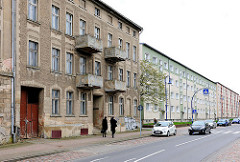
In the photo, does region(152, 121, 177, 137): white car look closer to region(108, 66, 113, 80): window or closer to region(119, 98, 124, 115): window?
region(119, 98, 124, 115): window

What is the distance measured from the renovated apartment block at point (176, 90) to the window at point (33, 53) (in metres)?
22.8

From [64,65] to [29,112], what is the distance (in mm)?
5116

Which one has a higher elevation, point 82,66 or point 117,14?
point 117,14

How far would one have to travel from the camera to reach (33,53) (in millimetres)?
21391

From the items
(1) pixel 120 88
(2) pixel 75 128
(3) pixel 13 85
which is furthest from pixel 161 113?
(3) pixel 13 85

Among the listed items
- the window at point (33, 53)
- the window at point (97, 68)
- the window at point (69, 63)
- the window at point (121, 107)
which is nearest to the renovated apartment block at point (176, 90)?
the window at point (121, 107)

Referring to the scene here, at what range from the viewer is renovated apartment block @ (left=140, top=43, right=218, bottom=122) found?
50.2 m

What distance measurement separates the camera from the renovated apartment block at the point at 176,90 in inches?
1977

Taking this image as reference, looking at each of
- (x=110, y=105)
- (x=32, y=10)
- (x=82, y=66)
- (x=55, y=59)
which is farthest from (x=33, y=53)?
(x=110, y=105)

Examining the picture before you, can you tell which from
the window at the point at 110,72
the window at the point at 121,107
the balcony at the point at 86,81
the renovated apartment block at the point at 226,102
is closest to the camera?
the balcony at the point at 86,81

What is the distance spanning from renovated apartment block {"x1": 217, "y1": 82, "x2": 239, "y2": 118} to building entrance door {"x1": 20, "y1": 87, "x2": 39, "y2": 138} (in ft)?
273

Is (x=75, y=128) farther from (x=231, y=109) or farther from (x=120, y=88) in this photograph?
(x=231, y=109)

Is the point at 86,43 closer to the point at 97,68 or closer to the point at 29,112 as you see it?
the point at 97,68

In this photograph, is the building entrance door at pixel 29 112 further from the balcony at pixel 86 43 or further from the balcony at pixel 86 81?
the balcony at pixel 86 43
